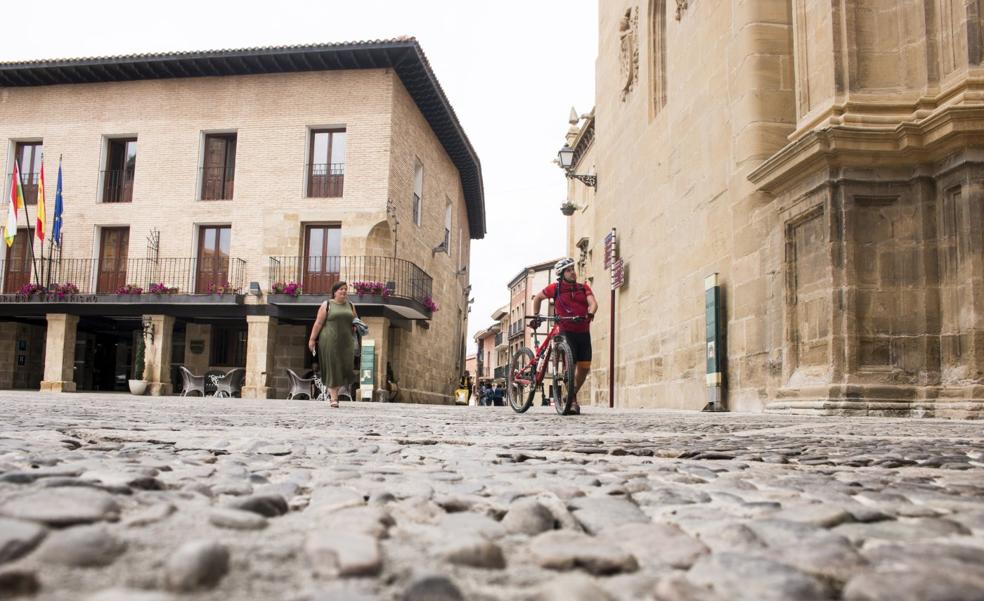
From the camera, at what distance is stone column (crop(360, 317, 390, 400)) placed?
21.8 m

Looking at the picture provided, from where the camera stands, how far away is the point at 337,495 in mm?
1700

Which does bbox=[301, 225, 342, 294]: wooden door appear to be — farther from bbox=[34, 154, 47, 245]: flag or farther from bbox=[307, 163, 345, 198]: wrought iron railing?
bbox=[34, 154, 47, 245]: flag

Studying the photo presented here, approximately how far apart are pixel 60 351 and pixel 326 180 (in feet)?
30.1

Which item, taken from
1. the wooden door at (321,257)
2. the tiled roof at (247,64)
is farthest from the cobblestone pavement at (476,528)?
the tiled roof at (247,64)

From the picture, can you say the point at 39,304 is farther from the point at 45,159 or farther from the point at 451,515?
the point at 451,515

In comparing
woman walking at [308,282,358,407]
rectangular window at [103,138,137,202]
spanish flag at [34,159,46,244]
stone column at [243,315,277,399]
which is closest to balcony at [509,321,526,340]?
rectangular window at [103,138,137,202]

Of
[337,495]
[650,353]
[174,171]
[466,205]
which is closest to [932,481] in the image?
[337,495]

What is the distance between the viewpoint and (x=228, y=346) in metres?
24.5

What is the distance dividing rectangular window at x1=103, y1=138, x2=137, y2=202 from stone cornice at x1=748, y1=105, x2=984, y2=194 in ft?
71.2

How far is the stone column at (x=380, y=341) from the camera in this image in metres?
21.8

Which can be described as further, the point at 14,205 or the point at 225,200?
the point at 225,200

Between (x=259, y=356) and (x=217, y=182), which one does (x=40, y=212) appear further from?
(x=259, y=356)

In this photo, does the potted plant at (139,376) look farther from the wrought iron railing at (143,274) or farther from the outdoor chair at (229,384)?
the outdoor chair at (229,384)

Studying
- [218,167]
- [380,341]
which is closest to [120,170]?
[218,167]
